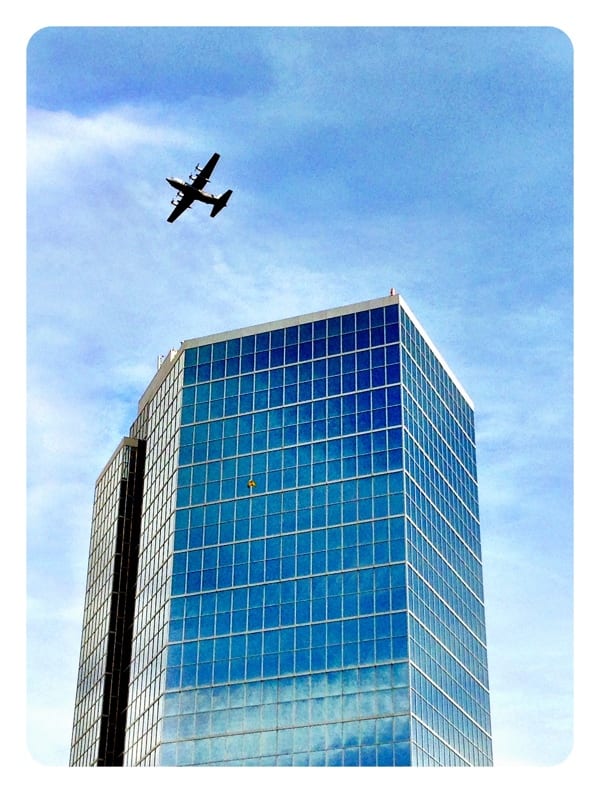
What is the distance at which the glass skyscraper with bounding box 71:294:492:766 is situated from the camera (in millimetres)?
111000

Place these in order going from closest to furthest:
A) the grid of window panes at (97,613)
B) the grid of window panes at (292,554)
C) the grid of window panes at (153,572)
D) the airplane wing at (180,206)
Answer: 1. the grid of window panes at (292,554)
2. the grid of window panes at (153,572)
3. the airplane wing at (180,206)
4. the grid of window panes at (97,613)

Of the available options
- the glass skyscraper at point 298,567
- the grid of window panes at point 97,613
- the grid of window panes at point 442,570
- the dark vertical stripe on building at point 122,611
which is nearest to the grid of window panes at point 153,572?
the glass skyscraper at point 298,567

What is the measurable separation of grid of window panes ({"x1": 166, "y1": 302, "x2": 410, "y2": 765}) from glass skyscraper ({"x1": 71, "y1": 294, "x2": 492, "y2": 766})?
17 centimetres

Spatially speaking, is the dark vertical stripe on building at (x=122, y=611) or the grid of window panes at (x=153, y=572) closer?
the grid of window panes at (x=153, y=572)

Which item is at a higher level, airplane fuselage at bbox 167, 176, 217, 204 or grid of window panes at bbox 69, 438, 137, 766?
airplane fuselage at bbox 167, 176, 217, 204

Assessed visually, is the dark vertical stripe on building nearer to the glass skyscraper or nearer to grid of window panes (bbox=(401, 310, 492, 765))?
the glass skyscraper

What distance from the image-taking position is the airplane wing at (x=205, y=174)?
124 meters

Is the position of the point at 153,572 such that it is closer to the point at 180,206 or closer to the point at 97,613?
the point at 97,613

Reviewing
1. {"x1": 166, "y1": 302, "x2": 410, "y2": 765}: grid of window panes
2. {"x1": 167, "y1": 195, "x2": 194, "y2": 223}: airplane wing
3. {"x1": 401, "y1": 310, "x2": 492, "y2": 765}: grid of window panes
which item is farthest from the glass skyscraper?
{"x1": 167, "y1": 195, "x2": 194, "y2": 223}: airplane wing

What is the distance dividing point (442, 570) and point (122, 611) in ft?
120

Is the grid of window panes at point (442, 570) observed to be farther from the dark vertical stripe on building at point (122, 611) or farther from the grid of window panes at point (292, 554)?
the dark vertical stripe on building at point (122, 611)

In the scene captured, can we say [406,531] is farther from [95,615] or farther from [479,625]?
[95,615]

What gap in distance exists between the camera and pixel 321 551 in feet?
384

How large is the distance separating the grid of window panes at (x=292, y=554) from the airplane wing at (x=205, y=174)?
58.1 ft
